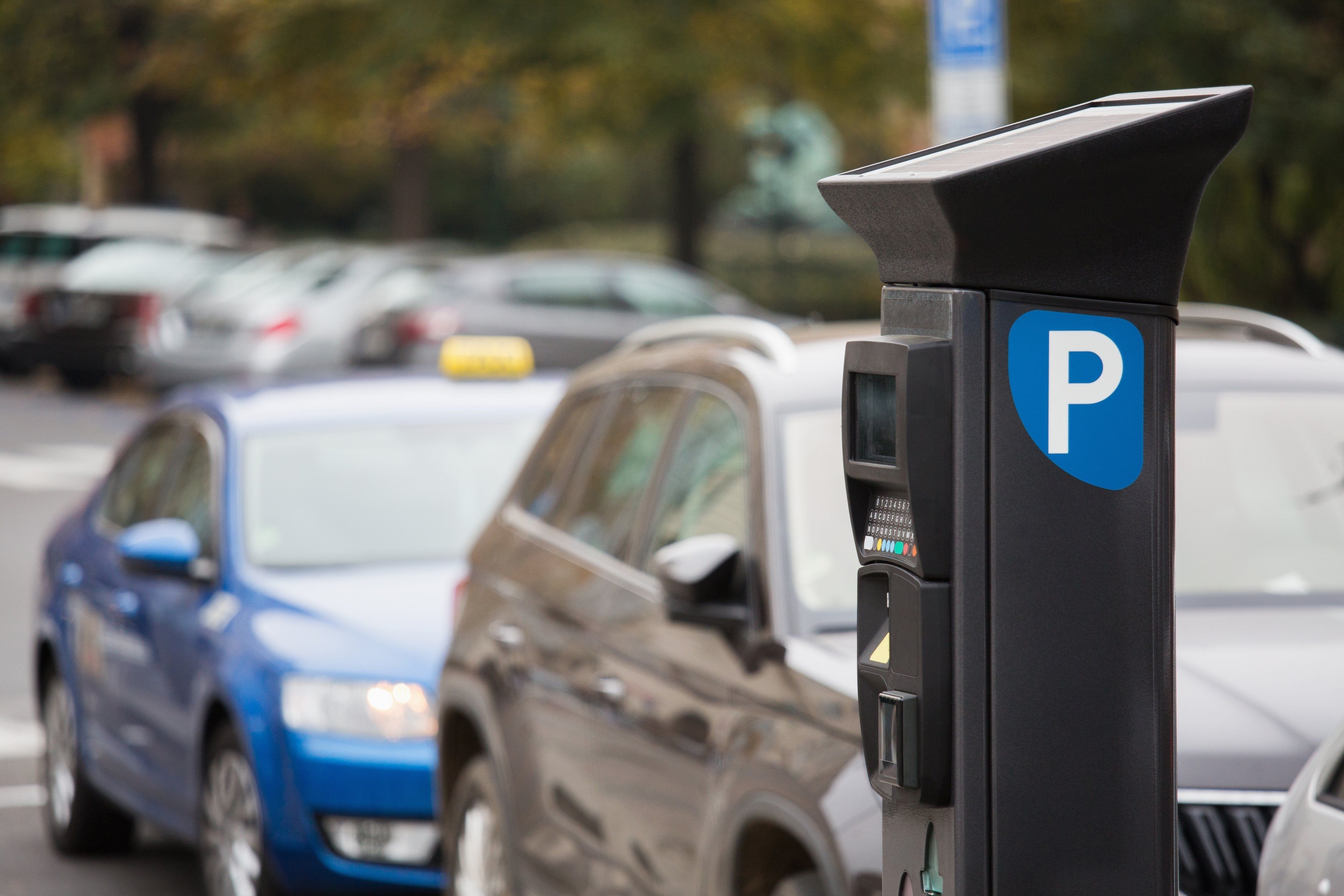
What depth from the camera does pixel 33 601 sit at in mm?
11586

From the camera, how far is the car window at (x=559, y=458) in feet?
15.9

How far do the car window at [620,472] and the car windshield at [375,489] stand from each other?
156 cm

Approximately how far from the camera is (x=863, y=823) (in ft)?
10.2

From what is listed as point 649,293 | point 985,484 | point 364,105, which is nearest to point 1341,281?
point 649,293

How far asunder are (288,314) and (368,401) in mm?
→ 13016

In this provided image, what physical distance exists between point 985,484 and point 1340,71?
12333mm

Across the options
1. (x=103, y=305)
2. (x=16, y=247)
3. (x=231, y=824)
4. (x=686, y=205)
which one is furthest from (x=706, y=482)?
(x=16, y=247)

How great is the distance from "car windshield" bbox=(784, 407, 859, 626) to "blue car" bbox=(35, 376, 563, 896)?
1.96m

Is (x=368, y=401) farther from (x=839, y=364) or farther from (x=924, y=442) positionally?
(x=924, y=442)

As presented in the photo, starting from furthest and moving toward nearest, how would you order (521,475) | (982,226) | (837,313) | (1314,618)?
(837,313) < (521,475) < (1314,618) < (982,226)

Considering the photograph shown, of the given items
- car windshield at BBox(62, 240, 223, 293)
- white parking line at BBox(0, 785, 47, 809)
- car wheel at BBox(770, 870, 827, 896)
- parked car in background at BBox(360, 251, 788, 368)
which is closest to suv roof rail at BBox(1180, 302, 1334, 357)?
car wheel at BBox(770, 870, 827, 896)

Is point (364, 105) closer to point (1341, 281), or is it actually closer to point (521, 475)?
point (1341, 281)

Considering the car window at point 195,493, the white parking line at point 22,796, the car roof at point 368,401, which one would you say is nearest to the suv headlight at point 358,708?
the car window at point 195,493

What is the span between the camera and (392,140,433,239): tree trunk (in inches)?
1265
